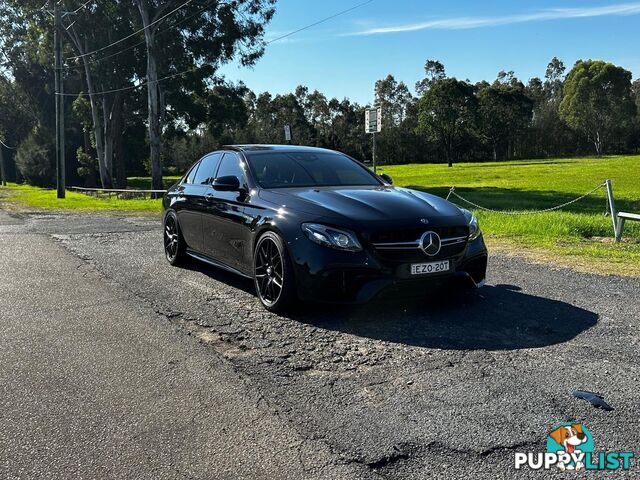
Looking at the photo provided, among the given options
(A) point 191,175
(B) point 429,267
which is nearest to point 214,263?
(A) point 191,175

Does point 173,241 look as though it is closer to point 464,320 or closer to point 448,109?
point 464,320

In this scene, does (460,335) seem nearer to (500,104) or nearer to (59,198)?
(59,198)

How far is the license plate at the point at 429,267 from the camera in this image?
16.1 feet

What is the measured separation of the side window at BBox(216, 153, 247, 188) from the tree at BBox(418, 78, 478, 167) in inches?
2384

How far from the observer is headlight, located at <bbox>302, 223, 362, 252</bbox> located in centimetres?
486

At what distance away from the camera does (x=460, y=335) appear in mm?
4582

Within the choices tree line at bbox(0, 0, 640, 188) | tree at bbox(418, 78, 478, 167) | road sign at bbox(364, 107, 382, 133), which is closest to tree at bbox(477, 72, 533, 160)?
tree line at bbox(0, 0, 640, 188)

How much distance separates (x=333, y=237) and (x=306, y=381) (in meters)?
1.50

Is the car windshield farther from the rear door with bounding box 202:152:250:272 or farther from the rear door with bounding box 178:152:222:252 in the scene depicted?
the rear door with bounding box 178:152:222:252

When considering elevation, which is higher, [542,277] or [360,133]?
[360,133]

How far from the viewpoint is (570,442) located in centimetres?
287

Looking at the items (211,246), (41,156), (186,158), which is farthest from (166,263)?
(186,158)

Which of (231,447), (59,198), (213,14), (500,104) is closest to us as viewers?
(231,447)

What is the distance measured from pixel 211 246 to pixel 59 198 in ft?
80.7
